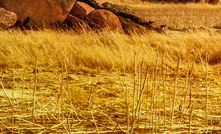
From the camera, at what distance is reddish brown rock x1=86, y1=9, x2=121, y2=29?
6.06 meters

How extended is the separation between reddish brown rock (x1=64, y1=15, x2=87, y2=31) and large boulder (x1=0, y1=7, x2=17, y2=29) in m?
1.17

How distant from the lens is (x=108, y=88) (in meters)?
2.31

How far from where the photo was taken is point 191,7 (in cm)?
1443

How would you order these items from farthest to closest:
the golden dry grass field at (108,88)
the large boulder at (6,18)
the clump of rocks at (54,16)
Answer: the clump of rocks at (54,16), the large boulder at (6,18), the golden dry grass field at (108,88)

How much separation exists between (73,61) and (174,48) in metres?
1.69

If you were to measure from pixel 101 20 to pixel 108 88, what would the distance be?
3.98 metres

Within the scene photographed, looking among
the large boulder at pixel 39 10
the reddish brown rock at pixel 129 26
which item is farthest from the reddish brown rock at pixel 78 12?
the reddish brown rock at pixel 129 26

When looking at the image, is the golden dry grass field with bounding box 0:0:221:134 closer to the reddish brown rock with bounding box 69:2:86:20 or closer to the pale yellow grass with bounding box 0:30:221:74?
the pale yellow grass with bounding box 0:30:221:74

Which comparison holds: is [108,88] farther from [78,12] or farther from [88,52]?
[78,12]

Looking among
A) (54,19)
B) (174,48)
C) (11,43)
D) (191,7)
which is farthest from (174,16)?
(11,43)

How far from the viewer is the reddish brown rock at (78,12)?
634 centimetres

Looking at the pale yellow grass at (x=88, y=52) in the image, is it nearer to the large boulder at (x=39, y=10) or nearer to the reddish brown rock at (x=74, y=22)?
the reddish brown rock at (x=74, y=22)

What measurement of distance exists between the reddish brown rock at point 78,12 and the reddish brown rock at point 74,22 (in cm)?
21

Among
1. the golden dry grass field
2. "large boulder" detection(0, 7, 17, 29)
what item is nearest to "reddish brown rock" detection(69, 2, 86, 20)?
"large boulder" detection(0, 7, 17, 29)
